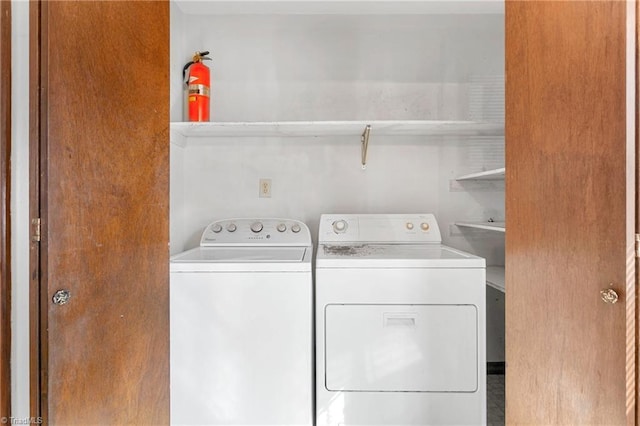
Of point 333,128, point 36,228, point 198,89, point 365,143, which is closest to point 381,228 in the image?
point 365,143

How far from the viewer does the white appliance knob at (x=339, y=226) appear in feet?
6.31

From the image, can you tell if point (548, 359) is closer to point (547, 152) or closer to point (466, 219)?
point (547, 152)

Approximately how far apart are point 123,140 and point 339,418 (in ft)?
4.46

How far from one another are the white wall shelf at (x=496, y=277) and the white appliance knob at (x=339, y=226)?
860 millimetres

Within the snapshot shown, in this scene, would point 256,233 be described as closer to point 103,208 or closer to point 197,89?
point 197,89

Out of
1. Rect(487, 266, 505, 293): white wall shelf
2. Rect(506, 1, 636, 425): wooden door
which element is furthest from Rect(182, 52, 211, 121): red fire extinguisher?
Rect(487, 266, 505, 293): white wall shelf

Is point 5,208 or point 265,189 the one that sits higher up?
point 265,189

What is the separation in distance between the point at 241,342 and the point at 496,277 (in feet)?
4.79

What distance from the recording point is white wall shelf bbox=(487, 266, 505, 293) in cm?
171

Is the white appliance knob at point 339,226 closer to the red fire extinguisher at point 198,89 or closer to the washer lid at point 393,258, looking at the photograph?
the washer lid at point 393,258

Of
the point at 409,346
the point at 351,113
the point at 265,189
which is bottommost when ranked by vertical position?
the point at 409,346

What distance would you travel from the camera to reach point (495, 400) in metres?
1.76

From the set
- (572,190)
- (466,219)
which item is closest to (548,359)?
(572,190)

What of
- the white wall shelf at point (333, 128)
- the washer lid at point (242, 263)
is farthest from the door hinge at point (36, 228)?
the white wall shelf at point (333, 128)
